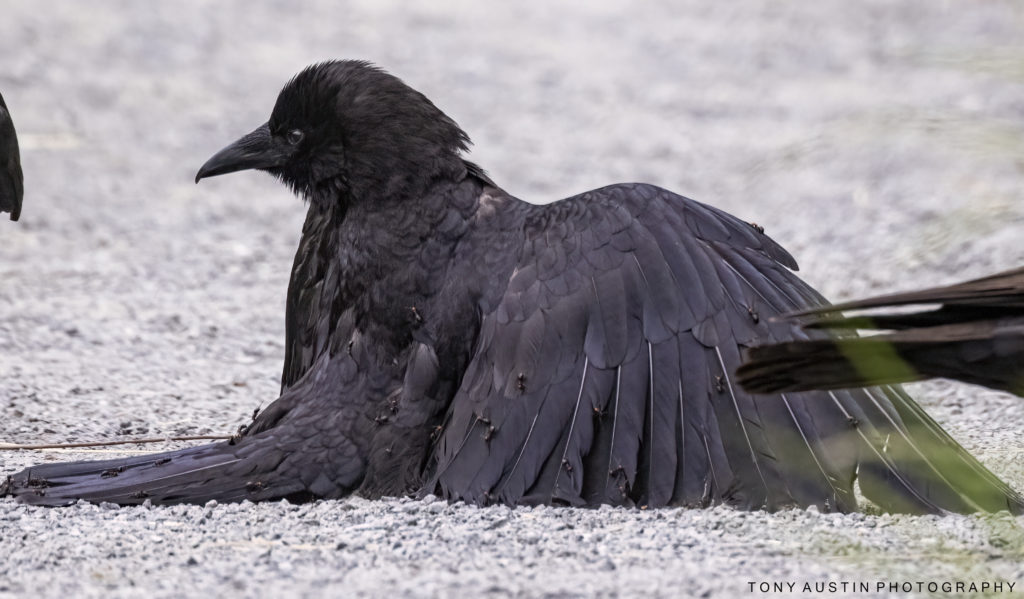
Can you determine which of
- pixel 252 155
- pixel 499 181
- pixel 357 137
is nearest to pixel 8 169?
pixel 252 155

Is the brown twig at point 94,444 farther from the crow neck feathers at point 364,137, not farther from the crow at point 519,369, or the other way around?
the crow neck feathers at point 364,137

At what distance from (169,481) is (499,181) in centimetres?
654

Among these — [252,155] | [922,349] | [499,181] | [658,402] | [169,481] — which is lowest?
[169,481]

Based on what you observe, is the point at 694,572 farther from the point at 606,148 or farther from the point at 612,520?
the point at 606,148

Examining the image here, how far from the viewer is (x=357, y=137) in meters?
4.21

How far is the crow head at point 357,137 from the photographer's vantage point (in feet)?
13.7

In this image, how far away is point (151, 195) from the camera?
9.90 m

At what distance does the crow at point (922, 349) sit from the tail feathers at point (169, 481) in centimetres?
170

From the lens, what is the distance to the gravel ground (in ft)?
10.2

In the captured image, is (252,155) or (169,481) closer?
(169,481)

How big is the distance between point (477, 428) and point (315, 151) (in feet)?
3.55

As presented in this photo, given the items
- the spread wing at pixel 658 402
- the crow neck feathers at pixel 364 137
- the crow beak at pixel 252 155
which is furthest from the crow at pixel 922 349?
the crow beak at pixel 252 155

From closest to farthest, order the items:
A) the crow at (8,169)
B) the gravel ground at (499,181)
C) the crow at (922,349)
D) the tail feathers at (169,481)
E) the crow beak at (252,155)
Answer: the crow at (922,349)
the gravel ground at (499,181)
the tail feathers at (169,481)
the crow beak at (252,155)
the crow at (8,169)

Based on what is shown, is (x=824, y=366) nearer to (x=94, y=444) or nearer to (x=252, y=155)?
(x=252, y=155)
